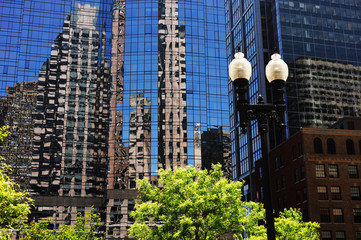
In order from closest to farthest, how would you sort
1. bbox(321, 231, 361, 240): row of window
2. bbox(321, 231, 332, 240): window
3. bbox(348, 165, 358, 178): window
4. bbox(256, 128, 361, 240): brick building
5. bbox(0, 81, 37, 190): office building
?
1. bbox(321, 231, 332, 240): window
2. bbox(321, 231, 361, 240): row of window
3. bbox(256, 128, 361, 240): brick building
4. bbox(348, 165, 358, 178): window
5. bbox(0, 81, 37, 190): office building

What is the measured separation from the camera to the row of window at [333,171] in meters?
78.3

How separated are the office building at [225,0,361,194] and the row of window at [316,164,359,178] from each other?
3602 centimetres

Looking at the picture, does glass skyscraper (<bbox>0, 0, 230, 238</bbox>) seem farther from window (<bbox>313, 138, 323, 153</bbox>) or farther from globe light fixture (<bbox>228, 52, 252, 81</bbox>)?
globe light fixture (<bbox>228, 52, 252, 81</bbox>)

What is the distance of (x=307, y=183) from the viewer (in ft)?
253

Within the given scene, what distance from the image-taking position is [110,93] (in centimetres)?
10988

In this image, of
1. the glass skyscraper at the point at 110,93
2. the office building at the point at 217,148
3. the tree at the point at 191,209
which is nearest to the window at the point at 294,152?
the office building at the point at 217,148

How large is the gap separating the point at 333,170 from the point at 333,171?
8.0 inches

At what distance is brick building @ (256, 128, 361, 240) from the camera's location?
248 feet

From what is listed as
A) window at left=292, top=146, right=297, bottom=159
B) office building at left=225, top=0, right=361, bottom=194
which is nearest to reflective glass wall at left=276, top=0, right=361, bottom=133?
office building at left=225, top=0, right=361, bottom=194

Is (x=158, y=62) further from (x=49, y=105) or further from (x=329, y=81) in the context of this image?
(x=329, y=81)

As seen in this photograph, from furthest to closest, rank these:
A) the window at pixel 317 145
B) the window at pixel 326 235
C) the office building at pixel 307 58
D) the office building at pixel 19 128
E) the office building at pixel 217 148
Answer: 1. the office building at pixel 307 58
2. the office building at pixel 19 128
3. the office building at pixel 217 148
4. the window at pixel 317 145
5. the window at pixel 326 235

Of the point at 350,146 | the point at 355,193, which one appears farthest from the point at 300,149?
the point at 355,193

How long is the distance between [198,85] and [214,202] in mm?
73156

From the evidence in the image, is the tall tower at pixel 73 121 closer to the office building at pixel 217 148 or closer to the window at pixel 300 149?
the office building at pixel 217 148
